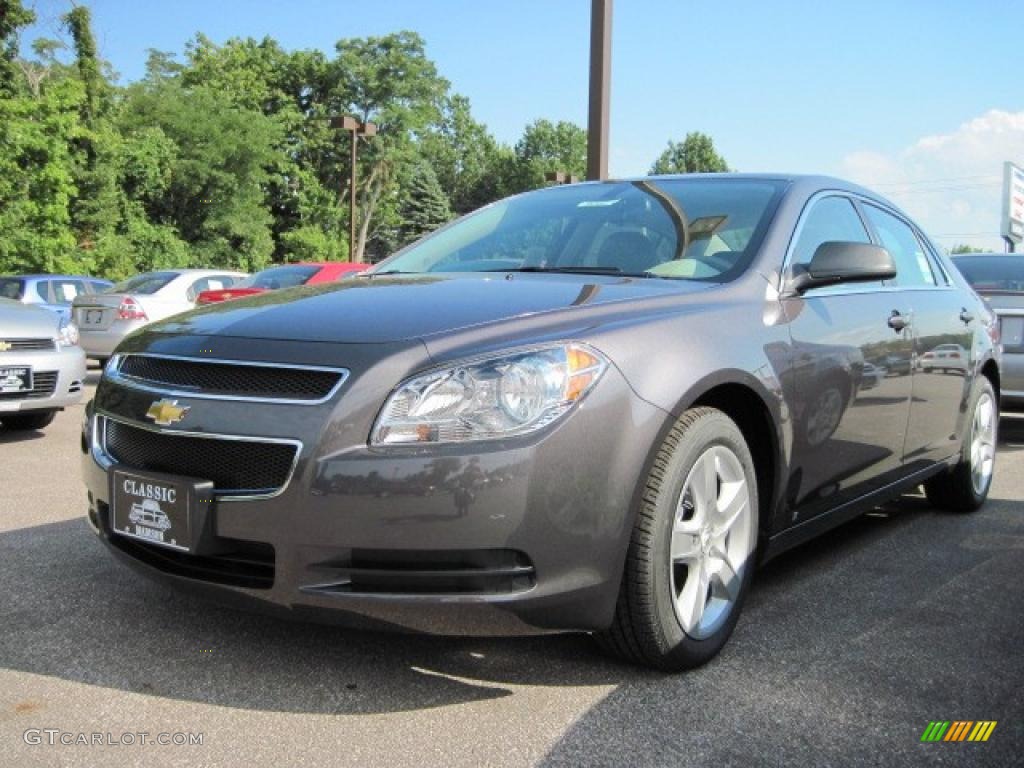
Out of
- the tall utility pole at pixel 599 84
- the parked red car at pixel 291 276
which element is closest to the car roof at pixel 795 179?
the tall utility pole at pixel 599 84

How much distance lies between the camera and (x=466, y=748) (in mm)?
2236

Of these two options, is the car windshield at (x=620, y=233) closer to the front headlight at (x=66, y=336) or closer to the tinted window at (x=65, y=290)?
the front headlight at (x=66, y=336)

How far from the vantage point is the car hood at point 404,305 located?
2.52 m

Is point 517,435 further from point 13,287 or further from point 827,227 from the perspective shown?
point 13,287

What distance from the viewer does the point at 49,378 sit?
22.1 ft

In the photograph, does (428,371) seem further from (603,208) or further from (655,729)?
(603,208)

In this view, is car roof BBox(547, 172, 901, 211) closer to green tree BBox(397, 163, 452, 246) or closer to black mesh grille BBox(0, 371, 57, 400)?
black mesh grille BBox(0, 371, 57, 400)

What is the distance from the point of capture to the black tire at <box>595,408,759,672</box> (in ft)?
8.11

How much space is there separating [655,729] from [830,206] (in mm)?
2228

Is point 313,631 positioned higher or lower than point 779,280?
lower

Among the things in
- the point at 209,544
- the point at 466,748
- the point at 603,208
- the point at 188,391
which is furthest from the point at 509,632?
the point at 603,208

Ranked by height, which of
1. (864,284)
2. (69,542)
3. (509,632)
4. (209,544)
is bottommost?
(69,542)

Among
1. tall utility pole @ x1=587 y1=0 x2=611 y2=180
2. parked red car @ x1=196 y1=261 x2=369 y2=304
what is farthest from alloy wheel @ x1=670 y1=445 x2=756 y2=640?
parked red car @ x1=196 y1=261 x2=369 y2=304

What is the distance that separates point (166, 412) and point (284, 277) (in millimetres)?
10038
